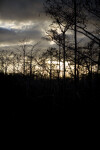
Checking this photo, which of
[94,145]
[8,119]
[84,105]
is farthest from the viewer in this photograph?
[84,105]

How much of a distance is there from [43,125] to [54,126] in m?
0.66

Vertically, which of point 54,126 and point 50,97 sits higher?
point 50,97

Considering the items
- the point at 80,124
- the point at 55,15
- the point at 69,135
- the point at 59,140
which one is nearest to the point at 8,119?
the point at 59,140

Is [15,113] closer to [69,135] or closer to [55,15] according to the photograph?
[69,135]

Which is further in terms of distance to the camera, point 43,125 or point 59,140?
point 43,125

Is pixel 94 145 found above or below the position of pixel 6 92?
below

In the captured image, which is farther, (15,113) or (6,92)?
(6,92)

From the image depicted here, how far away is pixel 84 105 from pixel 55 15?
7.32 m

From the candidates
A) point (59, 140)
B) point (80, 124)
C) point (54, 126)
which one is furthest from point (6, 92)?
point (80, 124)

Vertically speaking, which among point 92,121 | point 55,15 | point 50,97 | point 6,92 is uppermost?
point 55,15

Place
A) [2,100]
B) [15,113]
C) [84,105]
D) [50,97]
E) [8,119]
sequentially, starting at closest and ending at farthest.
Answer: [8,119], [15,113], [2,100], [84,105], [50,97]

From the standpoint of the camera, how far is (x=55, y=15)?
7922 millimetres

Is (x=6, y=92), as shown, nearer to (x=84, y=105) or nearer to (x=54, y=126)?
(x=54, y=126)

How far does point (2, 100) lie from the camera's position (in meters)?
7.55
